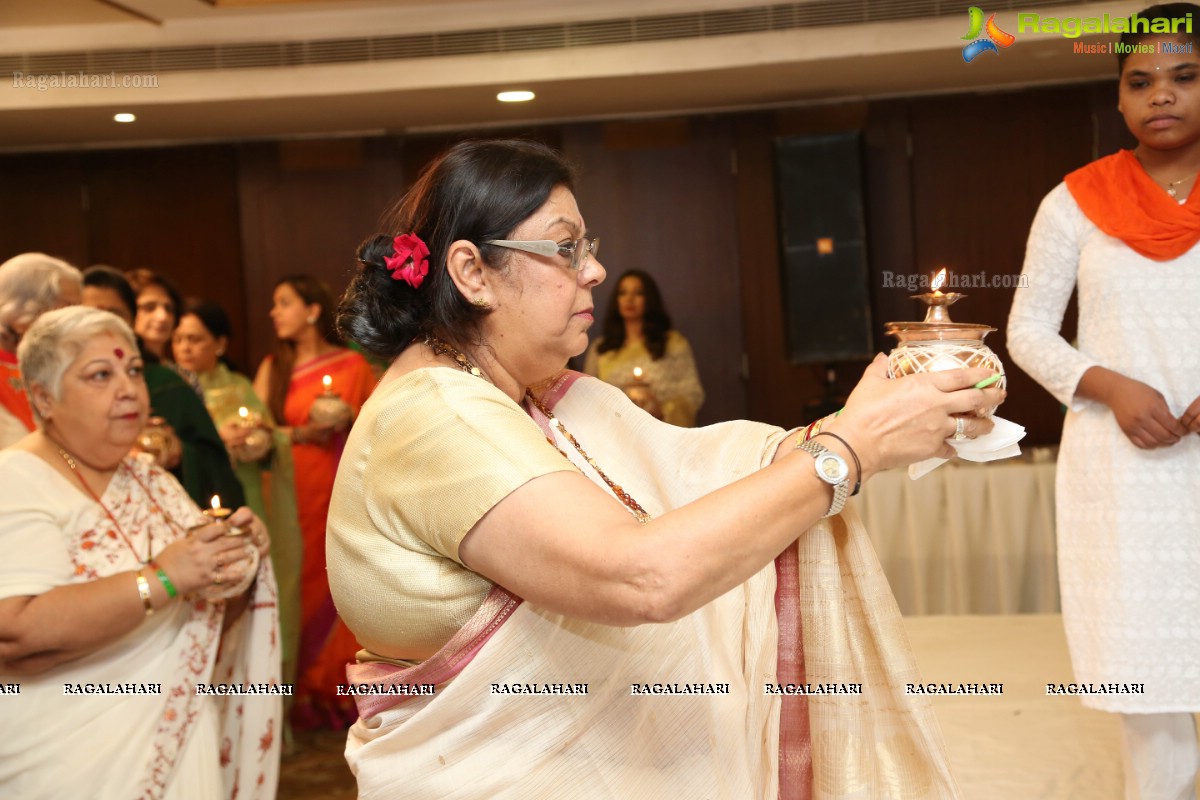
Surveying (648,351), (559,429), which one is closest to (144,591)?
(559,429)

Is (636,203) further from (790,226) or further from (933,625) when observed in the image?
(933,625)

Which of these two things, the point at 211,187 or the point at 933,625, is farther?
the point at 211,187

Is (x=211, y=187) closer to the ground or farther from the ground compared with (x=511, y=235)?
farther from the ground

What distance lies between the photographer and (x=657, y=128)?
7.54 meters

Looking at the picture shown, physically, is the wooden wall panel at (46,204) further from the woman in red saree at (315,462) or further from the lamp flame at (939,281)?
the lamp flame at (939,281)

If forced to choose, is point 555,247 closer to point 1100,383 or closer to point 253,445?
point 1100,383

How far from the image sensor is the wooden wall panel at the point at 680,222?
24.8 feet

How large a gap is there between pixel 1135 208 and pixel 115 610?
2257mm

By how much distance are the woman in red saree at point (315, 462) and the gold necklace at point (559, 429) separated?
2905mm

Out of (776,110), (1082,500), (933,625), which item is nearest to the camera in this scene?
(1082,500)

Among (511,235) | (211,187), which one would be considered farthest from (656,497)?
(211,187)

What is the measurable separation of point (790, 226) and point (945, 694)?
425 centimetres

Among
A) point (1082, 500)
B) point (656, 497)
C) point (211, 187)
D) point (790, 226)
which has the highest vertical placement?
point (211, 187)

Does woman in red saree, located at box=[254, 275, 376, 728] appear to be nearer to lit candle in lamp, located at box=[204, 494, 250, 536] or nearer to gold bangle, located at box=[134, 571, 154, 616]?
lit candle in lamp, located at box=[204, 494, 250, 536]
